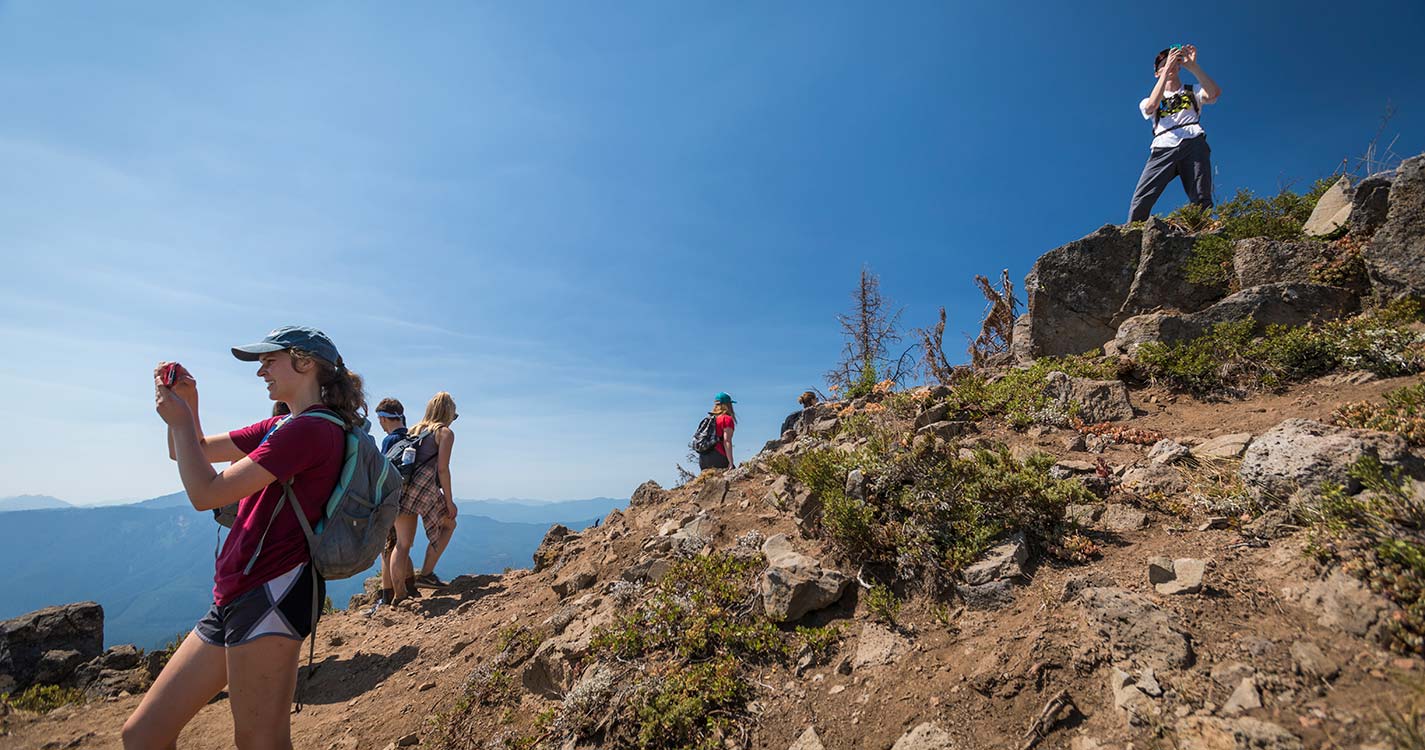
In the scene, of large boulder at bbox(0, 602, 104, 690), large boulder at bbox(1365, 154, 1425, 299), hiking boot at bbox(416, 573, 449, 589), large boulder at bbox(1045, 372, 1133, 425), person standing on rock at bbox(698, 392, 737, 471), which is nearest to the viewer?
large boulder at bbox(1365, 154, 1425, 299)

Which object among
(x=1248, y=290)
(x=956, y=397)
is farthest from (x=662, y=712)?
(x=1248, y=290)

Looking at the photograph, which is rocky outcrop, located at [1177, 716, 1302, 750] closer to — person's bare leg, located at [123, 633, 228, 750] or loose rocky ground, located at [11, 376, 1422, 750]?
loose rocky ground, located at [11, 376, 1422, 750]

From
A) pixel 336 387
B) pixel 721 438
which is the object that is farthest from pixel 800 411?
pixel 336 387

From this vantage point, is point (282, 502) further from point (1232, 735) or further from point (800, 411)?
point (800, 411)

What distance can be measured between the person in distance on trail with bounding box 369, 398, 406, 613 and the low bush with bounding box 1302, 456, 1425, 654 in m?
8.94

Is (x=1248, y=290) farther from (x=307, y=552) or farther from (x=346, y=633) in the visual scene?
(x=346, y=633)

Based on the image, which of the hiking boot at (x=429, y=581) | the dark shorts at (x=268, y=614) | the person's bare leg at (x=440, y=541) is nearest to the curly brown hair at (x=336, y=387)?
the dark shorts at (x=268, y=614)

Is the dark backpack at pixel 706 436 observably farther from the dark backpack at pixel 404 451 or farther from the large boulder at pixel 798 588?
→ the large boulder at pixel 798 588

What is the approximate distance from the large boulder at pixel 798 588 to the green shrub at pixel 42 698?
8228mm

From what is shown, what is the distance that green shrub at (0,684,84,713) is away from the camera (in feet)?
20.0

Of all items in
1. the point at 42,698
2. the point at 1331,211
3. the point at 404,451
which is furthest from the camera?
the point at 1331,211

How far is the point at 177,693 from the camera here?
2.67 m

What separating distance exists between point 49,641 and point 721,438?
31.2 feet

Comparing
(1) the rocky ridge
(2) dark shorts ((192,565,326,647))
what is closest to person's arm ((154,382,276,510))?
(2) dark shorts ((192,565,326,647))
